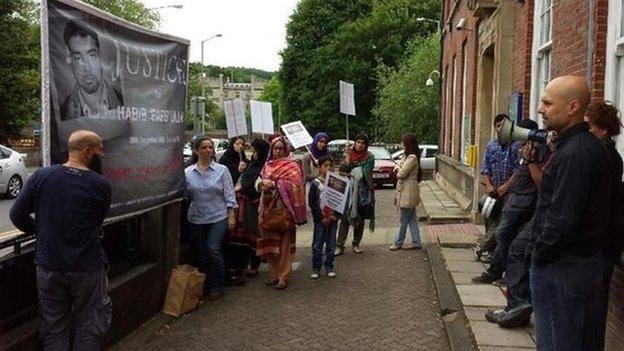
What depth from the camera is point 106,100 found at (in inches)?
197

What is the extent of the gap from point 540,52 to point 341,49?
38.9 m

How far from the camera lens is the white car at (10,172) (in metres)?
16.4

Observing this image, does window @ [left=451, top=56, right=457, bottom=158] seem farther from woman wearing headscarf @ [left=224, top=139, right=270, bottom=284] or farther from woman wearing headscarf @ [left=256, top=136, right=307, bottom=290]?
woman wearing headscarf @ [left=256, top=136, right=307, bottom=290]

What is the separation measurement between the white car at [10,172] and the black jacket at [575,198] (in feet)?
51.1

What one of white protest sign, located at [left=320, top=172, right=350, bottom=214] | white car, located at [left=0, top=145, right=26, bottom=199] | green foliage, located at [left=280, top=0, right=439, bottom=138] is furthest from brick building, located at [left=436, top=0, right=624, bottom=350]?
green foliage, located at [left=280, top=0, right=439, bottom=138]

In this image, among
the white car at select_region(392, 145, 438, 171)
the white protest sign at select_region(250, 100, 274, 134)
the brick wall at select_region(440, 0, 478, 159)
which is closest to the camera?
the white protest sign at select_region(250, 100, 274, 134)

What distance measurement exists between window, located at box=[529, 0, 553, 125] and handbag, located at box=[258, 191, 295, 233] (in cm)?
374

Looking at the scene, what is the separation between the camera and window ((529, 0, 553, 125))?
8266mm

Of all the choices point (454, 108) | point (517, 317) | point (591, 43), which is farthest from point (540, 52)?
point (454, 108)

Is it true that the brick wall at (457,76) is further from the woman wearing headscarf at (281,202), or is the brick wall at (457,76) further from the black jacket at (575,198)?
the black jacket at (575,198)

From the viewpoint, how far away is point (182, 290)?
6281 millimetres

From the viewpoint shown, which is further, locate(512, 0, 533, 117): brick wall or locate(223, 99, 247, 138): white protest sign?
locate(223, 99, 247, 138): white protest sign

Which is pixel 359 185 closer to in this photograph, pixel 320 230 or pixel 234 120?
pixel 320 230

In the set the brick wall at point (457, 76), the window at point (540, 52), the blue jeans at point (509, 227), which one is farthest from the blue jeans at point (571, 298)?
the brick wall at point (457, 76)
